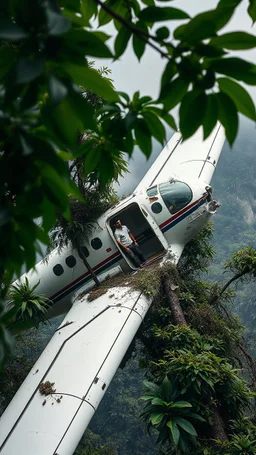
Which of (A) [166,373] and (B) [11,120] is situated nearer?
(B) [11,120]

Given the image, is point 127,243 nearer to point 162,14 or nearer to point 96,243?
point 96,243

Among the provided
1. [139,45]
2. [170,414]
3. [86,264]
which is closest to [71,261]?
[86,264]

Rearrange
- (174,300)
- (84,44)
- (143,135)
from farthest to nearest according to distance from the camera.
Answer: (174,300), (143,135), (84,44)

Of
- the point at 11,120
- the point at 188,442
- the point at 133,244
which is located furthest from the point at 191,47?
the point at 133,244

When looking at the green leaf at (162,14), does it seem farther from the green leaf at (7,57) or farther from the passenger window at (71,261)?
the passenger window at (71,261)

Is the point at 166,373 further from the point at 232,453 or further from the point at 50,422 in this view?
the point at 50,422

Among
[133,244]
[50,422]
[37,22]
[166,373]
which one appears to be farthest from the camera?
[133,244]

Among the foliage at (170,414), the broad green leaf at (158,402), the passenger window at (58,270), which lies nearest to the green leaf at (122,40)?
the foliage at (170,414)
